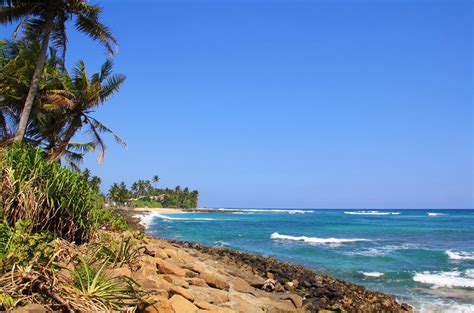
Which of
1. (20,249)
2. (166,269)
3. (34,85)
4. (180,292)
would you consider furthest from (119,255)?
(34,85)

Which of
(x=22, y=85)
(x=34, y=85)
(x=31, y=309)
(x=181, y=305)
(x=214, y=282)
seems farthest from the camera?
(x=22, y=85)

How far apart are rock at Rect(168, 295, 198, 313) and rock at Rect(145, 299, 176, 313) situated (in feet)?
0.49

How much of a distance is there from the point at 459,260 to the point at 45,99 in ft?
70.6

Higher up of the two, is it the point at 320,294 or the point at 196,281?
the point at 196,281

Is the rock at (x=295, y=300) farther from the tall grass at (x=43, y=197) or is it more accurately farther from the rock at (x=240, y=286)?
the tall grass at (x=43, y=197)

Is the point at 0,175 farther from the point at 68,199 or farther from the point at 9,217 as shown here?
the point at 68,199

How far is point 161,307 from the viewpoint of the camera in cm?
480

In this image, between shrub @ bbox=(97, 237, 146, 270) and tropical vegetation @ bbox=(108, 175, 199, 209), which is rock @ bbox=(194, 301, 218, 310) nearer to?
shrub @ bbox=(97, 237, 146, 270)

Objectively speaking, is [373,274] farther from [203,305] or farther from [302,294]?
[203,305]

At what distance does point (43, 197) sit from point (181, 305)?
3.47 metres

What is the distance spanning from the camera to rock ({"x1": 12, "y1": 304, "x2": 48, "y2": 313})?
3.83 meters

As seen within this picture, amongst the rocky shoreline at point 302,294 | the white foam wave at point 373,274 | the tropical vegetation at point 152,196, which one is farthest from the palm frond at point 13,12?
the tropical vegetation at point 152,196

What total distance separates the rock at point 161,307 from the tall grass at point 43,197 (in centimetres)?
273

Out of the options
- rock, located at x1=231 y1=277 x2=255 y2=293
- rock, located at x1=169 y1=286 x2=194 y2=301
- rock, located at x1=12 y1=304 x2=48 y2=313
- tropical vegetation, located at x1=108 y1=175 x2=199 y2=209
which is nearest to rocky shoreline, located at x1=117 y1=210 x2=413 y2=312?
rock, located at x1=231 y1=277 x2=255 y2=293
